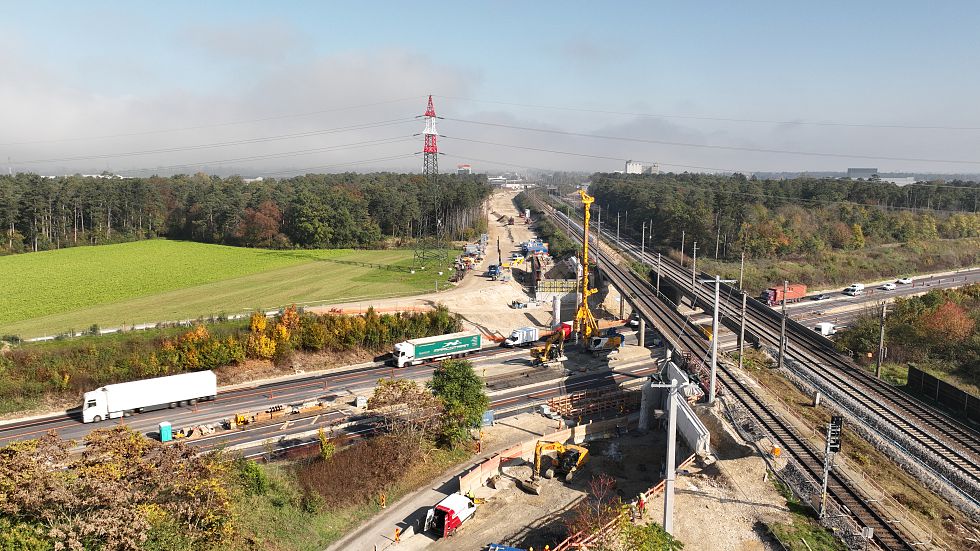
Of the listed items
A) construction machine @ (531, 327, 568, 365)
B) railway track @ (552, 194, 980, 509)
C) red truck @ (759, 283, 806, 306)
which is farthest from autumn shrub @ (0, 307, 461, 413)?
red truck @ (759, 283, 806, 306)

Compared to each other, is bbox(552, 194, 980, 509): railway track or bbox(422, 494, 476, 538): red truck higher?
bbox(552, 194, 980, 509): railway track

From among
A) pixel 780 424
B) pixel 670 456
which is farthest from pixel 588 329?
pixel 670 456

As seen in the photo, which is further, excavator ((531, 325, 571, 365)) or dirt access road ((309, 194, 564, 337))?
dirt access road ((309, 194, 564, 337))

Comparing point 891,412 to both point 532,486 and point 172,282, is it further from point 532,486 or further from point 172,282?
point 172,282

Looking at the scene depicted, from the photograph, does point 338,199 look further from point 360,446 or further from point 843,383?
point 843,383

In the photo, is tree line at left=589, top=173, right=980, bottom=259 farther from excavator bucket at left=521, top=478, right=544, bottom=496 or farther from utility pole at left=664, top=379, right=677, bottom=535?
utility pole at left=664, top=379, right=677, bottom=535

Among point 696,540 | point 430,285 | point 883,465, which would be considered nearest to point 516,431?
point 696,540

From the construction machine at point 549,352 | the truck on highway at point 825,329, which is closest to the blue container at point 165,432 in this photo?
the construction machine at point 549,352
